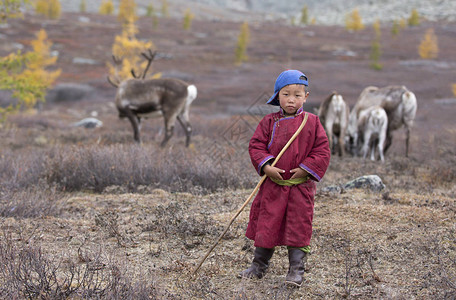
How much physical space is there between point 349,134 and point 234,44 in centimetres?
4804

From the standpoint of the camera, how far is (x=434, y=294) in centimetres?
298

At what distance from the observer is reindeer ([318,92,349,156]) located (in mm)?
10531

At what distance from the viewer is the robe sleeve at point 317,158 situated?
3.21 m

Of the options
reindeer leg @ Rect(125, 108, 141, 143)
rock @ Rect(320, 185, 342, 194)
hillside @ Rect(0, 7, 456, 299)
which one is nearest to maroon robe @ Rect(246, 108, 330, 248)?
hillside @ Rect(0, 7, 456, 299)

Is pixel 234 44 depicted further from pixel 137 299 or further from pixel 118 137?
pixel 137 299

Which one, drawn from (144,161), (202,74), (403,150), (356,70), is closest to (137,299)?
(144,161)

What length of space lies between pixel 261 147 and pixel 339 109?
7.66 meters

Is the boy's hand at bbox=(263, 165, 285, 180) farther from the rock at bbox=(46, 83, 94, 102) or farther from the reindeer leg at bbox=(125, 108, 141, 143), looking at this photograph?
the rock at bbox=(46, 83, 94, 102)

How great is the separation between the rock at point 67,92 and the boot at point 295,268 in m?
28.9

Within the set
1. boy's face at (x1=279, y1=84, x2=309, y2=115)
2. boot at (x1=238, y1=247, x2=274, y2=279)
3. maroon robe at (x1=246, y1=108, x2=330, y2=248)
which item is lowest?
boot at (x1=238, y1=247, x2=274, y2=279)

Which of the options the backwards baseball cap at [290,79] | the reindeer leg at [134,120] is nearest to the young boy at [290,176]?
the backwards baseball cap at [290,79]

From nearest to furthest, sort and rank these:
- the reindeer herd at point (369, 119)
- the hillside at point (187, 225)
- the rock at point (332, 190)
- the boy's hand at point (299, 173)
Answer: the hillside at point (187, 225) → the boy's hand at point (299, 173) → the rock at point (332, 190) → the reindeer herd at point (369, 119)

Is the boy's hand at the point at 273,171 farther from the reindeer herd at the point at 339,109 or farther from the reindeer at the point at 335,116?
the reindeer herd at the point at 339,109

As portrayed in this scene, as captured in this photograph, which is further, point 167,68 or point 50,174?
point 167,68
